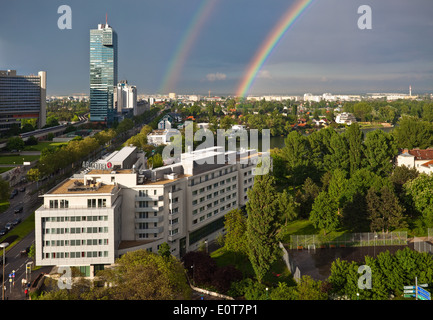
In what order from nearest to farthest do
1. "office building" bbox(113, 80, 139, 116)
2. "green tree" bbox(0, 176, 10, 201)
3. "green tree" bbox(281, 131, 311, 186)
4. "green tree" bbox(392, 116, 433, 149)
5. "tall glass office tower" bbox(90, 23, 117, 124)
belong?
"green tree" bbox(0, 176, 10, 201) → "green tree" bbox(281, 131, 311, 186) → "green tree" bbox(392, 116, 433, 149) → "tall glass office tower" bbox(90, 23, 117, 124) → "office building" bbox(113, 80, 139, 116)

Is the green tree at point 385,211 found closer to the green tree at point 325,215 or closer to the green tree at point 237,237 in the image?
the green tree at point 325,215

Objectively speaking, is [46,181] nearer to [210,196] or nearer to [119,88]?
[210,196]

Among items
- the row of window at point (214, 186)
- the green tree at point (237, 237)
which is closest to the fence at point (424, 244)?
the green tree at point (237, 237)

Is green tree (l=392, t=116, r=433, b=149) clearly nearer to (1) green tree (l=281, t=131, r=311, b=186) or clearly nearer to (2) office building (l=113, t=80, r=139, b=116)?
(1) green tree (l=281, t=131, r=311, b=186)

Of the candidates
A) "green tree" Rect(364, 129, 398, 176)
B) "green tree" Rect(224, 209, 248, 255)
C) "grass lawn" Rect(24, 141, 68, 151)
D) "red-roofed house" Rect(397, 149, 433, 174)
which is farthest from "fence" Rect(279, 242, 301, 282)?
"grass lawn" Rect(24, 141, 68, 151)

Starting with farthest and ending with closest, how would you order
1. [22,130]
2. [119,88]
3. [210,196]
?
1. [119,88]
2. [22,130]
3. [210,196]
